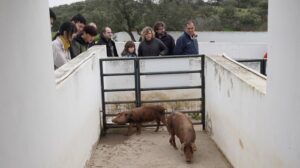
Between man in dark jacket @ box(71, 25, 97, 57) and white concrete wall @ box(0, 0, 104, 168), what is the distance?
2.05 metres

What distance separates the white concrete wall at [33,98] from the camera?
2.60 metres

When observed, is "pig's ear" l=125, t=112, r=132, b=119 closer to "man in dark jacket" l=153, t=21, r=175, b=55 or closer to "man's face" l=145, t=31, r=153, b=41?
"man's face" l=145, t=31, r=153, b=41

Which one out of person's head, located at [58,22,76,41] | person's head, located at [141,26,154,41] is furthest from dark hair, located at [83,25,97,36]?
person's head, located at [58,22,76,41]

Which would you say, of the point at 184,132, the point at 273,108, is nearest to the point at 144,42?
the point at 184,132

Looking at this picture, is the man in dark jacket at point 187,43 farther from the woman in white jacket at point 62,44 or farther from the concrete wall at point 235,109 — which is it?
the woman in white jacket at point 62,44

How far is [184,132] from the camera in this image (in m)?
6.06

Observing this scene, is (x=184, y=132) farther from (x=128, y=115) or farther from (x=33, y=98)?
(x=33, y=98)

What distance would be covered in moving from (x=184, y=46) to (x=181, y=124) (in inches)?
85.3

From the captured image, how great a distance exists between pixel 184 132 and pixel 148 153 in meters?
0.77

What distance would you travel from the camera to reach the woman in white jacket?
5.87 meters

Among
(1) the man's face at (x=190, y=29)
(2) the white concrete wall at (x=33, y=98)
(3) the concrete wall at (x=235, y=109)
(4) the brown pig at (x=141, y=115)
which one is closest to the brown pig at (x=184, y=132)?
(3) the concrete wall at (x=235, y=109)

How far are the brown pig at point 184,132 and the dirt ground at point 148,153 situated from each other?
17 centimetres

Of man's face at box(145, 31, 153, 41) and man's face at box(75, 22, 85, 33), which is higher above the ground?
man's face at box(75, 22, 85, 33)

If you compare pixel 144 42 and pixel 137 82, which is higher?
pixel 144 42
